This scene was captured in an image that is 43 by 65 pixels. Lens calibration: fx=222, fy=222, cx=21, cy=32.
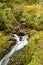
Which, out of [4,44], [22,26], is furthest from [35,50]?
[22,26]

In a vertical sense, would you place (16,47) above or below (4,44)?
below

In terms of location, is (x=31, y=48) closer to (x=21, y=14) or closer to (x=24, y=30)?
(x=24, y=30)

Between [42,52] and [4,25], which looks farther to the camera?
[4,25]

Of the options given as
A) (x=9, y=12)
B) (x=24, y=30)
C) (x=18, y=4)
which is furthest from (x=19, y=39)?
(x=18, y=4)

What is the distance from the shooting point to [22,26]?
2712cm

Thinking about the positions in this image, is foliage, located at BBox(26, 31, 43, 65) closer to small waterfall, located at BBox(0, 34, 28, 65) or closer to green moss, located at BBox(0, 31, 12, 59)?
small waterfall, located at BBox(0, 34, 28, 65)

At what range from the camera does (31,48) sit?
54.6 ft

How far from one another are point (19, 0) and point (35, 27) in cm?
967

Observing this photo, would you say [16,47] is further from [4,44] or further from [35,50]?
[35,50]

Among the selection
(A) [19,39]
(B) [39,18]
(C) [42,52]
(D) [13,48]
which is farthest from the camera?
(B) [39,18]

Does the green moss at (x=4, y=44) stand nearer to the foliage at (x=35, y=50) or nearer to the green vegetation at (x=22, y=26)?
the green vegetation at (x=22, y=26)

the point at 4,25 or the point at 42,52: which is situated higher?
the point at 42,52

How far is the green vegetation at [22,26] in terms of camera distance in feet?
55.6

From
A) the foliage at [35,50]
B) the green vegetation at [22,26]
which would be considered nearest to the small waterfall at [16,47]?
the green vegetation at [22,26]
